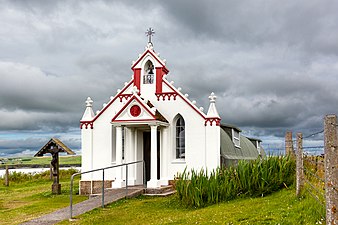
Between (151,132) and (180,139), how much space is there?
6.77 ft

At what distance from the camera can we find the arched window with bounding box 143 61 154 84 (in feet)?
74.1

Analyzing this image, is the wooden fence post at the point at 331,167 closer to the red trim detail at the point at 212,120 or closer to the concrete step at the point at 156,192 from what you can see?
the concrete step at the point at 156,192

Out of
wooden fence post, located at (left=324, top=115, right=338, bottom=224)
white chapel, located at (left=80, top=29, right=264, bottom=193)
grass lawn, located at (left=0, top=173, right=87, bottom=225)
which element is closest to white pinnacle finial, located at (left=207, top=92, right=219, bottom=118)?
white chapel, located at (left=80, top=29, right=264, bottom=193)

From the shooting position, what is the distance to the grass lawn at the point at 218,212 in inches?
395

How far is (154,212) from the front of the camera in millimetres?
14656

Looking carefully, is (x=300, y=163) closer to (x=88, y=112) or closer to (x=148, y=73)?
(x=148, y=73)

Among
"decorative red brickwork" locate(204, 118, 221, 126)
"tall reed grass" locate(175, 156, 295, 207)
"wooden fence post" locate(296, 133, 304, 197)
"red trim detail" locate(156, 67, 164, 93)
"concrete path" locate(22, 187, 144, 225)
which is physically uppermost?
"red trim detail" locate(156, 67, 164, 93)

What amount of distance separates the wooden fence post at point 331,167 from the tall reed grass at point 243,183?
243 inches

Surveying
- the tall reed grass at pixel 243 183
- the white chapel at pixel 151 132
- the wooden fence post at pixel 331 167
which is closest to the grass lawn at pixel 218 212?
the tall reed grass at pixel 243 183

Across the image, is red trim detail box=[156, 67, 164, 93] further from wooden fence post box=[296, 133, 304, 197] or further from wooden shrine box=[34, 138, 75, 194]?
wooden fence post box=[296, 133, 304, 197]

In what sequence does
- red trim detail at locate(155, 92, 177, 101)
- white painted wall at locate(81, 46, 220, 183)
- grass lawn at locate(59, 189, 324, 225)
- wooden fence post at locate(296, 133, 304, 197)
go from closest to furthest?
grass lawn at locate(59, 189, 324, 225) → wooden fence post at locate(296, 133, 304, 197) → white painted wall at locate(81, 46, 220, 183) → red trim detail at locate(155, 92, 177, 101)

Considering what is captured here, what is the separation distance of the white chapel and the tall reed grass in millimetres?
5772

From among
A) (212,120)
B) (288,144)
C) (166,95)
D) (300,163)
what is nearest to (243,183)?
(288,144)

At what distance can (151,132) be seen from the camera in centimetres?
2041
